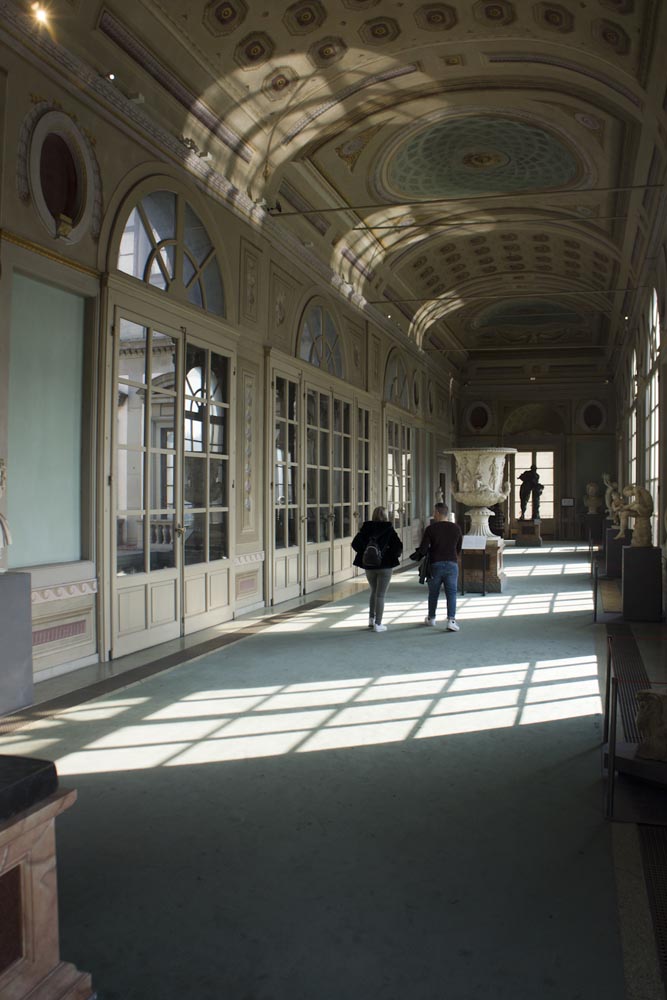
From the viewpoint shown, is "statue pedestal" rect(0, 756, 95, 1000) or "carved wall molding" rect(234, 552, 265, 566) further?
"carved wall molding" rect(234, 552, 265, 566)

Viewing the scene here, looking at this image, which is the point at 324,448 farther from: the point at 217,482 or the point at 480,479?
the point at 217,482

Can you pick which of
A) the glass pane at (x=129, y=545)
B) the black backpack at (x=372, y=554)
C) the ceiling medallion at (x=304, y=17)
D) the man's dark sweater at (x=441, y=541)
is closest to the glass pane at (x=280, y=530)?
the black backpack at (x=372, y=554)

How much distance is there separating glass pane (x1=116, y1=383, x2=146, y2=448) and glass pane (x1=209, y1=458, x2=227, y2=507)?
134cm

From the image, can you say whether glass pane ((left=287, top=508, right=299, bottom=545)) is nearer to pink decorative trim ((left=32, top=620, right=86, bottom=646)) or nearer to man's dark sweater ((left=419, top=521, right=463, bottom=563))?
man's dark sweater ((left=419, top=521, right=463, bottom=563))

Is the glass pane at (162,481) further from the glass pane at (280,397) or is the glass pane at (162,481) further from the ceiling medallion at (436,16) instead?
the ceiling medallion at (436,16)

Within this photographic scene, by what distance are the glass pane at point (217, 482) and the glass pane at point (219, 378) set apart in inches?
26.0

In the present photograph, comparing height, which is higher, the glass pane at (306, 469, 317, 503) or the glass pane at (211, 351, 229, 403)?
the glass pane at (211, 351, 229, 403)

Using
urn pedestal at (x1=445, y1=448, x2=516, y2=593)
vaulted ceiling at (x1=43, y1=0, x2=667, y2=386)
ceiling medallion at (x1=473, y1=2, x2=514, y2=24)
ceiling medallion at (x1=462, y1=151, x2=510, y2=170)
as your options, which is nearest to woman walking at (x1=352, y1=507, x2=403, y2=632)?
vaulted ceiling at (x1=43, y1=0, x2=667, y2=386)

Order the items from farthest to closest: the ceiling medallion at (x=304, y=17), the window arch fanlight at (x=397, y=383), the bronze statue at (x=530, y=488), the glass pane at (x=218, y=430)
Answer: the bronze statue at (x=530, y=488), the window arch fanlight at (x=397, y=383), the glass pane at (x=218, y=430), the ceiling medallion at (x=304, y=17)

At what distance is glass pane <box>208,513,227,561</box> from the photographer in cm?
834

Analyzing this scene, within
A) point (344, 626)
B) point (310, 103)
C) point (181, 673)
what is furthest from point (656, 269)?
point (181, 673)

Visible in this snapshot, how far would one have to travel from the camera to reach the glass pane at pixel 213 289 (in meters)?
8.35

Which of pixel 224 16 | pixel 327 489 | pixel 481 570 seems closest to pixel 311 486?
pixel 327 489

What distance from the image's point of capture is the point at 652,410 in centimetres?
1213
